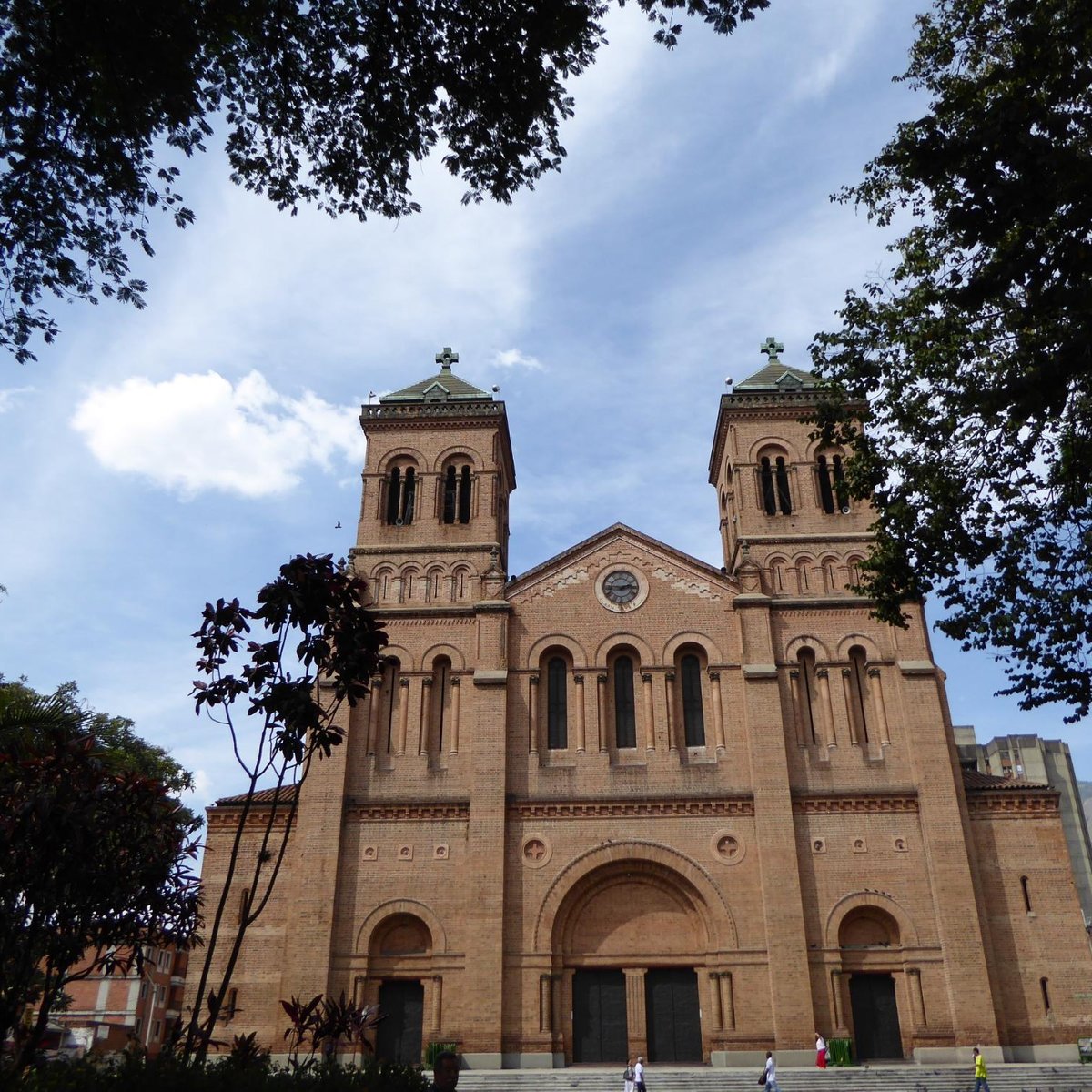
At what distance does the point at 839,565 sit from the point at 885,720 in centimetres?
538

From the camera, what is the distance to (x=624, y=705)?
100 ft

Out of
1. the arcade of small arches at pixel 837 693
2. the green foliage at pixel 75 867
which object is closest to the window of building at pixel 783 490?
the arcade of small arches at pixel 837 693

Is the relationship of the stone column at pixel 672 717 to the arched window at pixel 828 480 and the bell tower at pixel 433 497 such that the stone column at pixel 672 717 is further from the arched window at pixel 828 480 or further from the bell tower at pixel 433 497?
the arched window at pixel 828 480

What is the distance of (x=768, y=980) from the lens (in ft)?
86.7

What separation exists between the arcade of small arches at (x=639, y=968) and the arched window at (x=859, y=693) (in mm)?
4820

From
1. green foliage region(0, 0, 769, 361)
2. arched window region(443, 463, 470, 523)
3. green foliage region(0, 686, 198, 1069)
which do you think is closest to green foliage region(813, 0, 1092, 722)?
green foliage region(0, 0, 769, 361)

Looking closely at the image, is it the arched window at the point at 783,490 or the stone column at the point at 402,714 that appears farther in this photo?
the arched window at the point at 783,490

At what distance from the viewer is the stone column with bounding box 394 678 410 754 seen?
30047mm

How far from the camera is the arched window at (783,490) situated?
1357 inches

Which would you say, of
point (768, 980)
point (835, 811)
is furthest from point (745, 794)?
point (768, 980)

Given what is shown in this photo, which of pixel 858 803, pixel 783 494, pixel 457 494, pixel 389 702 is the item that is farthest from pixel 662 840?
pixel 457 494

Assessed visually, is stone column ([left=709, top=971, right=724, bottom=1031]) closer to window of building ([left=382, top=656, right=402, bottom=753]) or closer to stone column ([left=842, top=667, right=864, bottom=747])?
stone column ([left=842, top=667, right=864, bottom=747])

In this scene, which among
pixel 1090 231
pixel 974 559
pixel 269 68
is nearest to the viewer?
pixel 269 68

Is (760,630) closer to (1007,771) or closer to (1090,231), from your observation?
(1007,771)
